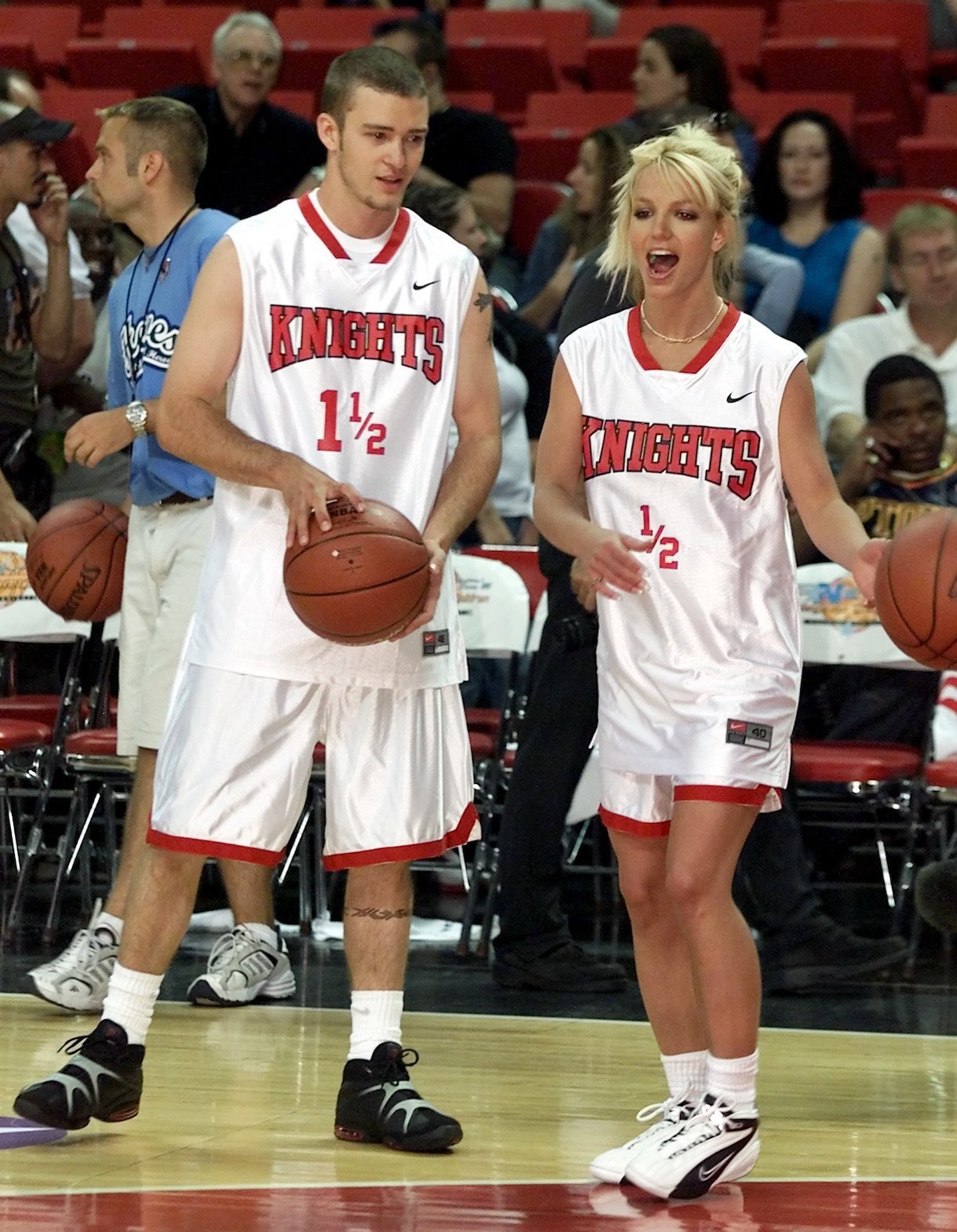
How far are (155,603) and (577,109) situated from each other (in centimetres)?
593

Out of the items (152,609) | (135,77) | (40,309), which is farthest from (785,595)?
(135,77)

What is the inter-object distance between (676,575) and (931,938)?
315cm

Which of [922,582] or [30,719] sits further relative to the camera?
[30,719]

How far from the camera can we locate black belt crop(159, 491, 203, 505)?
520 cm

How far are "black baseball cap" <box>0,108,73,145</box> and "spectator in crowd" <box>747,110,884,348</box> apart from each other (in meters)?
2.65

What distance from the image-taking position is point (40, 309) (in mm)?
7309

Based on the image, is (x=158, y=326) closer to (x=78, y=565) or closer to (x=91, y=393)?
(x=78, y=565)

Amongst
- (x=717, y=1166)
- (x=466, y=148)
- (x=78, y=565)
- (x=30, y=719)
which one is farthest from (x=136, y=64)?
(x=717, y=1166)

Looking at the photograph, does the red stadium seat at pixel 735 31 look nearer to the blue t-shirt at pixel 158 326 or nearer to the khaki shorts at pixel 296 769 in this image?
the blue t-shirt at pixel 158 326

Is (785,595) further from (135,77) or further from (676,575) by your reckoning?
(135,77)

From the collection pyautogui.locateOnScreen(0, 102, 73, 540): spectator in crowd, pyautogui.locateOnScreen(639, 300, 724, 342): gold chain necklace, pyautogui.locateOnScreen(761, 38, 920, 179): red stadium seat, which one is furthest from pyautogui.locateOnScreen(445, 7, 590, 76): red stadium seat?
pyautogui.locateOnScreen(639, 300, 724, 342): gold chain necklace

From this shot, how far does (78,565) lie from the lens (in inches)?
216

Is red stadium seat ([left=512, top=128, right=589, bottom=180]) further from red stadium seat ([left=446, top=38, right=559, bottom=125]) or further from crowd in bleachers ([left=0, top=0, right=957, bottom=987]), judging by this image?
red stadium seat ([left=446, top=38, right=559, bottom=125])

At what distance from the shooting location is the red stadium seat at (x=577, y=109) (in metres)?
10.5
